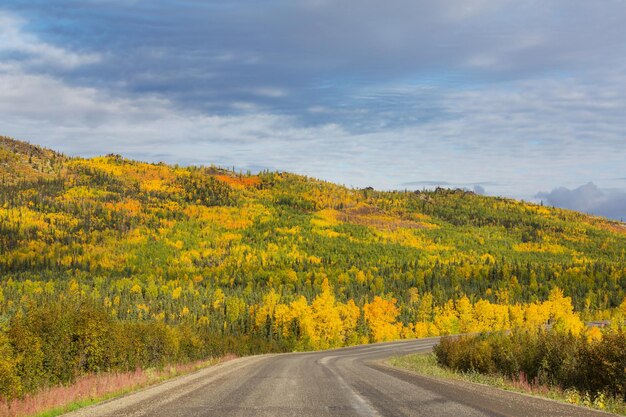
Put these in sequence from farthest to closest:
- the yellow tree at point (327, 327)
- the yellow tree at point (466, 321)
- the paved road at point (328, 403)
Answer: the yellow tree at point (466, 321) < the yellow tree at point (327, 327) < the paved road at point (328, 403)

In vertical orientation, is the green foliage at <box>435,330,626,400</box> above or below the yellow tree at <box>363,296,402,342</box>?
above

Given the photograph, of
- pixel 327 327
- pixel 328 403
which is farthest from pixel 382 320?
pixel 328 403

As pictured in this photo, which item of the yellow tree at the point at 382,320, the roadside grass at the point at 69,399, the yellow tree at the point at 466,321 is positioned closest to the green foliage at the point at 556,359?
the roadside grass at the point at 69,399

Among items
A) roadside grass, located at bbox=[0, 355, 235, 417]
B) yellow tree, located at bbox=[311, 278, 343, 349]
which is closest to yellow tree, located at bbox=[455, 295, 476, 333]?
yellow tree, located at bbox=[311, 278, 343, 349]

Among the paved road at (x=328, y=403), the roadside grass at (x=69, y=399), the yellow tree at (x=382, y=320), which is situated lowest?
the yellow tree at (x=382, y=320)

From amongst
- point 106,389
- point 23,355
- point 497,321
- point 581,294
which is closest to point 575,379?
point 106,389

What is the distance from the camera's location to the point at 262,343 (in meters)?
93.9

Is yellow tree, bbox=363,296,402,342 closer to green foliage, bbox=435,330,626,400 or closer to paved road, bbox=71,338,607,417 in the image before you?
green foliage, bbox=435,330,626,400

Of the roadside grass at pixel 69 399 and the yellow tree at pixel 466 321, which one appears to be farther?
the yellow tree at pixel 466 321

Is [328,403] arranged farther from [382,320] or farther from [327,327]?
[382,320]

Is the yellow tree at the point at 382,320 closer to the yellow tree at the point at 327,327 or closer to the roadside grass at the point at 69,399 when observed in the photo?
the yellow tree at the point at 327,327

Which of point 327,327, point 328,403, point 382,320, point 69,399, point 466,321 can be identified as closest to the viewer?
point 328,403

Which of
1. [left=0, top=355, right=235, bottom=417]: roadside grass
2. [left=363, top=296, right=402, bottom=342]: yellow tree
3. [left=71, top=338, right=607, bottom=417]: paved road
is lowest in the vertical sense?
[left=363, top=296, right=402, bottom=342]: yellow tree

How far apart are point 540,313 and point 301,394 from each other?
5395 inches
